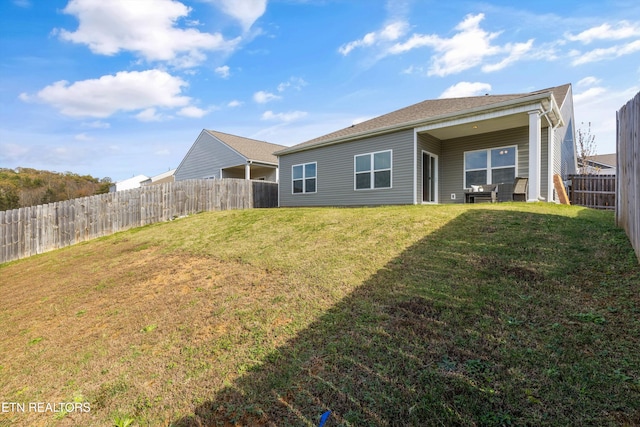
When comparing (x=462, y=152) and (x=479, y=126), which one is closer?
(x=479, y=126)

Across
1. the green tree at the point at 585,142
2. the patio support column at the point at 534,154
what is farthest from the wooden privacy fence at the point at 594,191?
the green tree at the point at 585,142

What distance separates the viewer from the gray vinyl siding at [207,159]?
59.7 feet

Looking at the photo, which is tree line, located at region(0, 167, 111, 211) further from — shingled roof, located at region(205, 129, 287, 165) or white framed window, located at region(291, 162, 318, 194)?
white framed window, located at region(291, 162, 318, 194)

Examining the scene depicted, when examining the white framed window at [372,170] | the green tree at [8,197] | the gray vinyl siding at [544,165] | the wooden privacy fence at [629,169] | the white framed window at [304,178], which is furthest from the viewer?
the green tree at [8,197]

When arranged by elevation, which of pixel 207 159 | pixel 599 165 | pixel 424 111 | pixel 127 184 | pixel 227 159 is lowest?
pixel 127 184

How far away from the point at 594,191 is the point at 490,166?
424 centimetres

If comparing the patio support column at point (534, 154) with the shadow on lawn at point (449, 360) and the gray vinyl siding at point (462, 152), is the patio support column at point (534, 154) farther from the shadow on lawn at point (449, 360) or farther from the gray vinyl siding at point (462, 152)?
the shadow on lawn at point (449, 360)

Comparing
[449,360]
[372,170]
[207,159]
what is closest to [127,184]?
[207,159]

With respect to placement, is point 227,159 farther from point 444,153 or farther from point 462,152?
point 462,152

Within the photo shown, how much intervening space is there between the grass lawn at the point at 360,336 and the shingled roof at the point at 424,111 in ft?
18.1

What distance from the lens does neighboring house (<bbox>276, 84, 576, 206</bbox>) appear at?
8.75 metres

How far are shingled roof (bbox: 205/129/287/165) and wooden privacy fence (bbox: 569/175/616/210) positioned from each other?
14.3 meters

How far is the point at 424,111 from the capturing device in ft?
37.2

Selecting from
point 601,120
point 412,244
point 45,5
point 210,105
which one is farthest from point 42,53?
point 601,120
